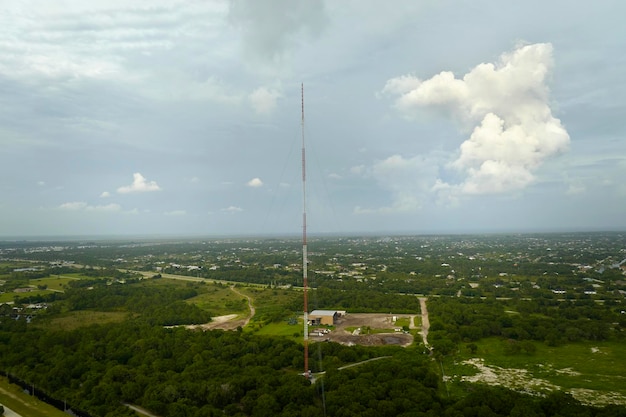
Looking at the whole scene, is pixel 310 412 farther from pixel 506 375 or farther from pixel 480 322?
pixel 480 322

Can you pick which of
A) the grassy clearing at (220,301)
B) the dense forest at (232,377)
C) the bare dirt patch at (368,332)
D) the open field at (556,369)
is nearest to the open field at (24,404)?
the dense forest at (232,377)

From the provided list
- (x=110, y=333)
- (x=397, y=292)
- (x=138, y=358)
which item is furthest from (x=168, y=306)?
(x=397, y=292)

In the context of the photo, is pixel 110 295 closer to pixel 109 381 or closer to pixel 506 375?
pixel 109 381

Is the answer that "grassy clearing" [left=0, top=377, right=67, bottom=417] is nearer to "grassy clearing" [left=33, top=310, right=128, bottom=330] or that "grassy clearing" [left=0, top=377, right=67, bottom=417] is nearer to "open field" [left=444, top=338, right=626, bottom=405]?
"grassy clearing" [left=33, top=310, right=128, bottom=330]

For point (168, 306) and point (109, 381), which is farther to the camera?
point (168, 306)

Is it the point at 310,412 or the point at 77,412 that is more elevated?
the point at 310,412

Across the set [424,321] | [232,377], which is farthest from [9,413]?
[424,321]

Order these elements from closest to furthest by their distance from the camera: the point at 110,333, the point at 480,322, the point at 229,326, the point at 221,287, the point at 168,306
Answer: the point at 110,333 → the point at 480,322 → the point at 229,326 → the point at 168,306 → the point at 221,287

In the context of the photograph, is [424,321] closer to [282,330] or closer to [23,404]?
[282,330]

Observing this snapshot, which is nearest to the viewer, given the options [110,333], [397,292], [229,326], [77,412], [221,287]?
[77,412]
